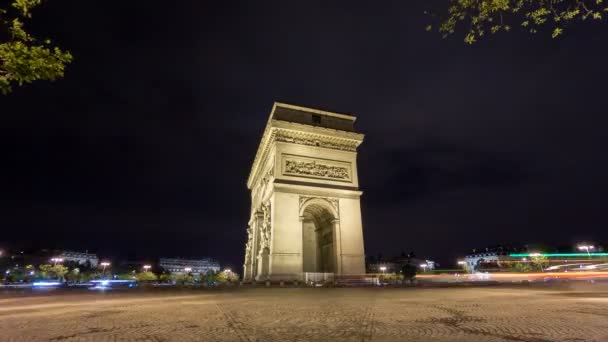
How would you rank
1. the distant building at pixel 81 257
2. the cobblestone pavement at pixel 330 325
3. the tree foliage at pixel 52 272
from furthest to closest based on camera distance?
the distant building at pixel 81 257, the tree foliage at pixel 52 272, the cobblestone pavement at pixel 330 325

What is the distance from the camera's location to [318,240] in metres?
25.5

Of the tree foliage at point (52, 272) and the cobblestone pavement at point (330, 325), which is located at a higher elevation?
Answer: the cobblestone pavement at point (330, 325)

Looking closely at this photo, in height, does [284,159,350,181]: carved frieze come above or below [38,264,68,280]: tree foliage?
above

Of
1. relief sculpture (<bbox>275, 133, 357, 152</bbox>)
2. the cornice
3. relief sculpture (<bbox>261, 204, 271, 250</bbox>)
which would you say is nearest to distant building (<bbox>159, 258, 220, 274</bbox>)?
relief sculpture (<bbox>261, 204, 271, 250</bbox>)

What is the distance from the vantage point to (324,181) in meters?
22.4

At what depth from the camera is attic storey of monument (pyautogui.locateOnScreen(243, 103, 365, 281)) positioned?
20219mm

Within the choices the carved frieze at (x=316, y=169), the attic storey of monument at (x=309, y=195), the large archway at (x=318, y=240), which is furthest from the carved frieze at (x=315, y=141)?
the large archway at (x=318, y=240)

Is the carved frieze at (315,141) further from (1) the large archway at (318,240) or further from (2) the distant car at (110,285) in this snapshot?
(2) the distant car at (110,285)

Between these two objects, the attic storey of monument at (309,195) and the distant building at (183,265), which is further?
the distant building at (183,265)

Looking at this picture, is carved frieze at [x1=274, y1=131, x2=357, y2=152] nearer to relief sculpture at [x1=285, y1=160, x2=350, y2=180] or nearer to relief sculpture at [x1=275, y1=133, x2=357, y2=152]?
relief sculpture at [x1=275, y1=133, x2=357, y2=152]

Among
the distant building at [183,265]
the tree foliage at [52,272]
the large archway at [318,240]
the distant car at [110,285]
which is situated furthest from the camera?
the distant building at [183,265]

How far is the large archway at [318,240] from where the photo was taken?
22.3m

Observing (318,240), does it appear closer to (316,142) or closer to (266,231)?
(266,231)

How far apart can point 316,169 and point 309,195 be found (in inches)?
81.6
